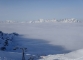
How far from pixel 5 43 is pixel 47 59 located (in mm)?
66535

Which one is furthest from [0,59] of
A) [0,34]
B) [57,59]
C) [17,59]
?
[0,34]

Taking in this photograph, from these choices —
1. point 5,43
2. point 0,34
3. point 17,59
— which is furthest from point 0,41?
point 17,59

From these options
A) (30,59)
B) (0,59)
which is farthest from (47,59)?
(0,59)

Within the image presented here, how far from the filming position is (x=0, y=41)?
392 feet

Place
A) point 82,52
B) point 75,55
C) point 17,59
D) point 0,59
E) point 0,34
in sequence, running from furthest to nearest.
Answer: point 0,34 < point 82,52 < point 75,55 < point 17,59 < point 0,59

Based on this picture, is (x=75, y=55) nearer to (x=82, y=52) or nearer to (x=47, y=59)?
(x=82, y=52)

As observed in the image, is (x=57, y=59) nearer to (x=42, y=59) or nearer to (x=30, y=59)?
(x=42, y=59)

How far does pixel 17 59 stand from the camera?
5697 centimetres

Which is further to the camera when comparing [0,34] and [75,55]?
[0,34]

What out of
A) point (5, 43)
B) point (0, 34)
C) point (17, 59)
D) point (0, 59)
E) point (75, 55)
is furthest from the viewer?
point (0, 34)

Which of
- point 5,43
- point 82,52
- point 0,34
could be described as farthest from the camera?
point 0,34

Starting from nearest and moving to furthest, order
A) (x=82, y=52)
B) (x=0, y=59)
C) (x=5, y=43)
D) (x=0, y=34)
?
(x=0, y=59)
(x=82, y=52)
(x=5, y=43)
(x=0, y=34)

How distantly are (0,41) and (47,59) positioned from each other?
68.4 m

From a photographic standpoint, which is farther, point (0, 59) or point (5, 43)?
point (5, 43)
